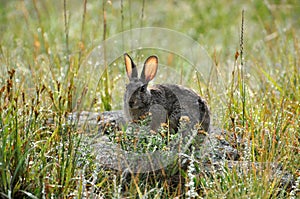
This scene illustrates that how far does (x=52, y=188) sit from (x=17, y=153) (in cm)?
29

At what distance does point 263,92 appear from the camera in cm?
486

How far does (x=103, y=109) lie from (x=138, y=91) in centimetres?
116

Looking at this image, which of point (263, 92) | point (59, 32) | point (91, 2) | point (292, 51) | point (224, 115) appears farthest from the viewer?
A: point (91, 2)

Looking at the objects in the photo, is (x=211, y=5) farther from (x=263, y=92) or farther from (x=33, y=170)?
(x=33, y=170)

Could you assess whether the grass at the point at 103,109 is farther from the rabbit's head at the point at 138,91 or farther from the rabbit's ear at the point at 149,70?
the rabbit's ear at the point at 149,70

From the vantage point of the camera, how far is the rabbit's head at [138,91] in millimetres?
3711

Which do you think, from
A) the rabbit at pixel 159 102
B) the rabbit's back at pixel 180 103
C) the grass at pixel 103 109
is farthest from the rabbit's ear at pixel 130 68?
the grass at pixel 103 109

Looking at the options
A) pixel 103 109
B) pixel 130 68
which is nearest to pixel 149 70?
pixel 130 68

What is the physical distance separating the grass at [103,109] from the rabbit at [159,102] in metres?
0.27

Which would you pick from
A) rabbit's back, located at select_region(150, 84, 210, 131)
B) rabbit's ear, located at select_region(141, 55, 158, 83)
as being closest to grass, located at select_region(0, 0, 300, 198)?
rabbit's back, located at select_region(150, 84, 210, 131)

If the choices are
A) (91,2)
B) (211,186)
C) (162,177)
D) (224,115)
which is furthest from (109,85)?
(91,2)

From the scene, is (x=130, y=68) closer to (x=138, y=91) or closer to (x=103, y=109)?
(x=138, y=91)

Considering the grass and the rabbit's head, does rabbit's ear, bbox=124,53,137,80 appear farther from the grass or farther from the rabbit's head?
the grass

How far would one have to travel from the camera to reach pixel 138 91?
12.2 ft
